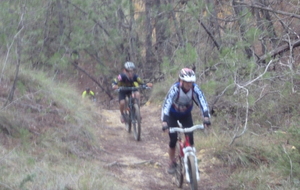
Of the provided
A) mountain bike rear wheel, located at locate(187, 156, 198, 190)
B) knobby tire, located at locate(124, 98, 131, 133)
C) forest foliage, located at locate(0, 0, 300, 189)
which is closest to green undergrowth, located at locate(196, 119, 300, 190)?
forest foliage, located at locate(0, 0, 300, 189)

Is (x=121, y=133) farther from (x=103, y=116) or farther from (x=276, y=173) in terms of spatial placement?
(x=276, y=173)

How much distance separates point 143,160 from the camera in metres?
9.07

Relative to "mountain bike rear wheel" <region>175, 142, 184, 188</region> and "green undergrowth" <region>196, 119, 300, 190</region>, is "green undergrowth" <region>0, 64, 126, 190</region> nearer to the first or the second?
"mountain bike rear wheel" <region>175, 142, 184, 188</region>

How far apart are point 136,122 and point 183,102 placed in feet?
13.1

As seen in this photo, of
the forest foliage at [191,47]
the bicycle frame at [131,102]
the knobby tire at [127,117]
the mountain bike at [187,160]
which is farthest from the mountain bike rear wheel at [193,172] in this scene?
the knobby tire at [127,117]

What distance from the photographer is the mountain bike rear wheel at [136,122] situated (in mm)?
10594

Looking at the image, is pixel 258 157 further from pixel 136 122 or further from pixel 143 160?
pixel 136 122

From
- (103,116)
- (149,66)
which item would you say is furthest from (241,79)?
(149,66)

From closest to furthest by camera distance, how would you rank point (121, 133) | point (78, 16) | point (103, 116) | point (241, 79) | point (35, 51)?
1. point (241, 79)
2. point (121, 133)
3. point (103, 116)
4. point (35, 51)
5. point (78, 16)

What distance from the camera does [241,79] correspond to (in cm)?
1028

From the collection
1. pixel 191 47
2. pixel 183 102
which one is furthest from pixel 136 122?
pixel 183 102

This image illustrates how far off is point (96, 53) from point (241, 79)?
10405 millimetres

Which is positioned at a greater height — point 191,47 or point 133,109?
point 191,47

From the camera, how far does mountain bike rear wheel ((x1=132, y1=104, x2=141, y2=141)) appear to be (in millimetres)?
10594
